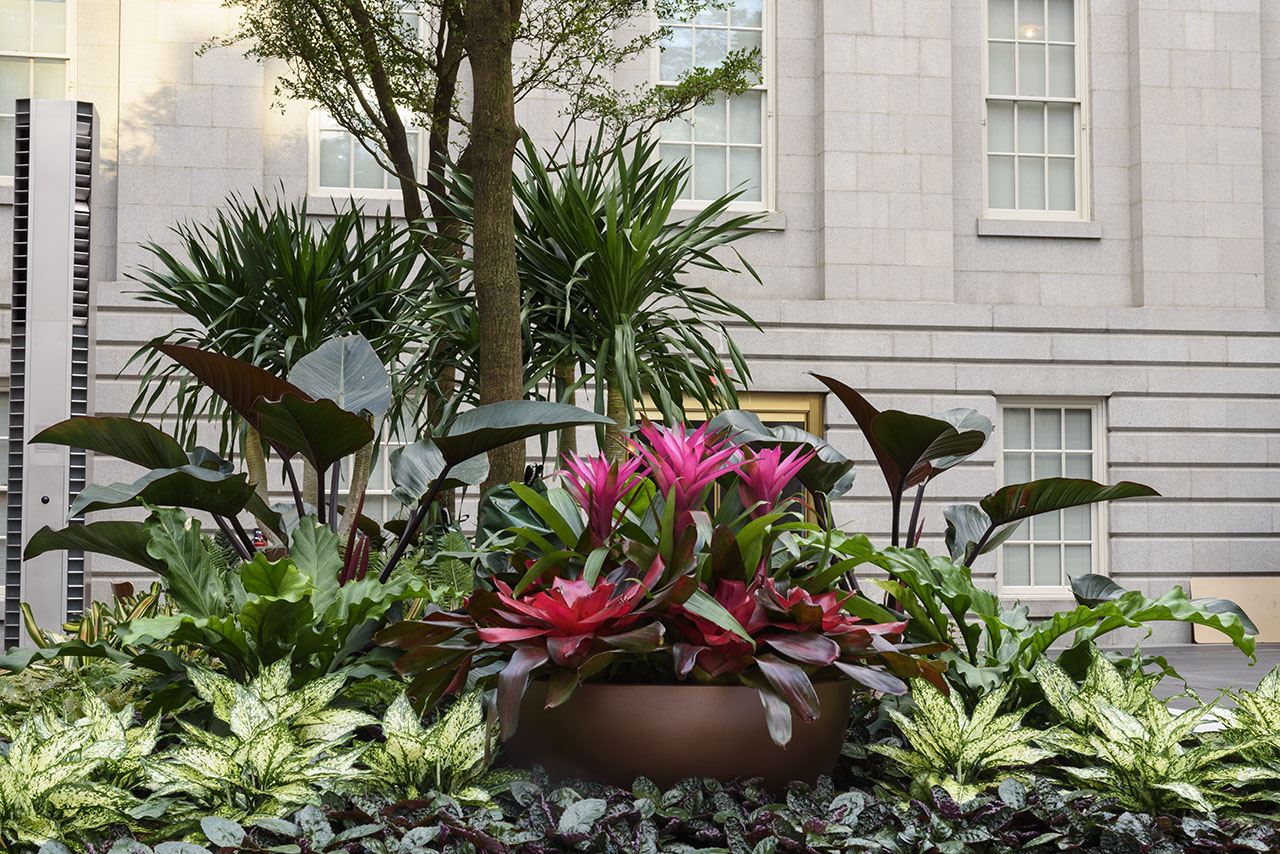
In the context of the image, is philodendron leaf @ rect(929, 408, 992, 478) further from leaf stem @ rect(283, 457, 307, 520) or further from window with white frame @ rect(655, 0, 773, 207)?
window with white frame @ rect(655, 0, 773, 207)

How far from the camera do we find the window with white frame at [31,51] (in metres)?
9.47

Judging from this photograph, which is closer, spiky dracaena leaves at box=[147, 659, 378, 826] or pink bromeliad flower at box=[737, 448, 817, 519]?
spiky dracaena leaves at box=[147, 659, 378, 826]

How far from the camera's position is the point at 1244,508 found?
33.7 ft

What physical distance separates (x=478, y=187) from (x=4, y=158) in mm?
7464

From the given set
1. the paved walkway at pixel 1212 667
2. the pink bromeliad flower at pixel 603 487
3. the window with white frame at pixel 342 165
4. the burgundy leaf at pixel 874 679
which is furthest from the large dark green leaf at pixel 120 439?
the window with white frame at pixel 342 165

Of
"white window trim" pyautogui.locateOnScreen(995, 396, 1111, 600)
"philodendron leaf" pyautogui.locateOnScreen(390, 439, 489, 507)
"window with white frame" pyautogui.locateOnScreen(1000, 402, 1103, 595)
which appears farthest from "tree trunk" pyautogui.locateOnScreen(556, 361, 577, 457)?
"window with white frame" pyautogui.locateOnScreen(1000, 402, 1103, 595)

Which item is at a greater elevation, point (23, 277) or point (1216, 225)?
point (1216, 225)

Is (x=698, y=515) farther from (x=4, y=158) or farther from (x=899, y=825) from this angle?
(x=4, y=158)

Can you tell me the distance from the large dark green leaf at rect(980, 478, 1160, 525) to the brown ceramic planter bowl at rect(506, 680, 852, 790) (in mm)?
902

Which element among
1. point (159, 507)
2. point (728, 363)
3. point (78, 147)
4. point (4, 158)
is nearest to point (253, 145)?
point (4, 158)

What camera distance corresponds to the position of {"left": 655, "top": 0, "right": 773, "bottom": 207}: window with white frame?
401 inches

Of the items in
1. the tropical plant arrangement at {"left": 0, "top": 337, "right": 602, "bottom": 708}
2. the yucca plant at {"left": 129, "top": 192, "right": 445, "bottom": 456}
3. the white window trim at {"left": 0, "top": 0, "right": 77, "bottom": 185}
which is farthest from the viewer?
the white window trim at {"left": 0, "top": 0, "right": 77, "bottom": 185}

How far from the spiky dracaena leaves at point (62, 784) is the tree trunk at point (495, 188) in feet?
5.98

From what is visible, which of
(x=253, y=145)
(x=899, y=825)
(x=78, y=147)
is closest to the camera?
(x=899, y=825)
